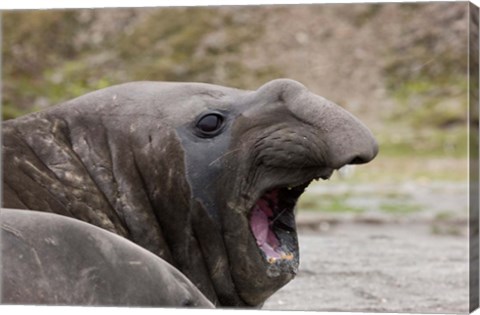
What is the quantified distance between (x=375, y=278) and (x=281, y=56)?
11.2m

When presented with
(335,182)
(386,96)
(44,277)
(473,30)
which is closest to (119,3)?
(473,30)

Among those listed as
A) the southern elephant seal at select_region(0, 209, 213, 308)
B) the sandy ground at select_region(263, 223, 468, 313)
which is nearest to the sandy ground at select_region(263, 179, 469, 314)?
the sandy ground at select_region(263, 223, 468, 313)

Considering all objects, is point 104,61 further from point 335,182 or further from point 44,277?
point 44,277

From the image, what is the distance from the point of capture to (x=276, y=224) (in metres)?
7.42

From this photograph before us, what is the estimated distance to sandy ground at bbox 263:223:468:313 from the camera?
327 inches

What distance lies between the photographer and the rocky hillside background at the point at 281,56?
1777 centimetres

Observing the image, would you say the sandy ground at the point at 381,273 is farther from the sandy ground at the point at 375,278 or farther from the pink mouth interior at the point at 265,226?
the pink mouth interior at the point at 265,226

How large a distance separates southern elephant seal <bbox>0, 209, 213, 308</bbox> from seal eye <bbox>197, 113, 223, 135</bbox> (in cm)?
159

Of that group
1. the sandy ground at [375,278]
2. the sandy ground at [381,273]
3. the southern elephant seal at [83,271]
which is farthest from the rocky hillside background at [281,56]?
the southern elephant seal at [83,271]

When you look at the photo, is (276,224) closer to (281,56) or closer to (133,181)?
(133,181)

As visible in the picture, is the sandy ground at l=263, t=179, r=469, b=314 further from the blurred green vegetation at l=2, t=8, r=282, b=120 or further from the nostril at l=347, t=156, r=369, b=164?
the blurred green vegetation at l=2, t=8, r=282, b=120

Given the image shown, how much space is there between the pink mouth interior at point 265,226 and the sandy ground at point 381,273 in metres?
0.76

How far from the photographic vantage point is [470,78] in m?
8.00

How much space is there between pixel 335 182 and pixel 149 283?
39.9 feet
